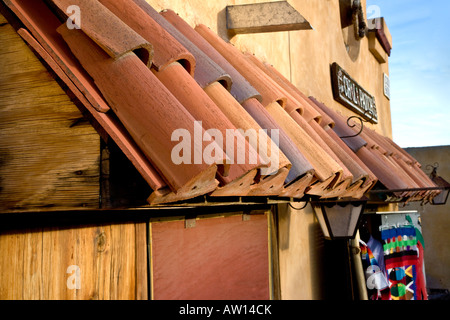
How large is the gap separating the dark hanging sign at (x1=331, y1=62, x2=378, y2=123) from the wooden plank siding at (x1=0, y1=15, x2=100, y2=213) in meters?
5.45

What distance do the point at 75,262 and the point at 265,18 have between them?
2402mm

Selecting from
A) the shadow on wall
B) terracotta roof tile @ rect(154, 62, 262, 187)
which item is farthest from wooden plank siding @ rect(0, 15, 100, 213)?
the shadow on wall

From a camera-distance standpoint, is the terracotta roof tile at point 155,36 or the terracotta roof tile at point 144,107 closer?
the terracotta roof tile at point 144,107

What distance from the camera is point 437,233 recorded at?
14297 millimetres

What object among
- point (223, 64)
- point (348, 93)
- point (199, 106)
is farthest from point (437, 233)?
point (199, 106)

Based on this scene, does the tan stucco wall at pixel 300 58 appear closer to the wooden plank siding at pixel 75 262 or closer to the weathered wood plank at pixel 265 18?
the weathered wood plank at pixel 265 18

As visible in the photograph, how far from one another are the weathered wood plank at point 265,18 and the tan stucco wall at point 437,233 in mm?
12562

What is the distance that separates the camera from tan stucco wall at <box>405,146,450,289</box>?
14.1 m

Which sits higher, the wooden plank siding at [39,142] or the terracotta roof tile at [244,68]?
the terracotta roof tile at [244,68]

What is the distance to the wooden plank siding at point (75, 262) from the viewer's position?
1814 millimetres

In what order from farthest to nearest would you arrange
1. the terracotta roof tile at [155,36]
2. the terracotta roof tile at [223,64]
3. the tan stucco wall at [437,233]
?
1. the tan stucco wall at [437,233]
2. the terracotta roof tile at [223,64]
3. the terracotta roof tile at [155,36]

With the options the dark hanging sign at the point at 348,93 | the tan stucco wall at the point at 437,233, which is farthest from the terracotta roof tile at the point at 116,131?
the tan stucco wall at the point at 437,233

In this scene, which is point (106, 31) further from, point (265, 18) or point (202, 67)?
point (265, 18)
